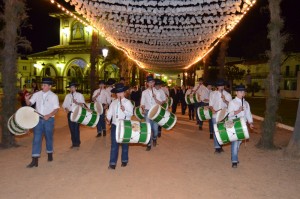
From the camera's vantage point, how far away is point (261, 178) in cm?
644

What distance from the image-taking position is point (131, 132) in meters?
A: 6.55

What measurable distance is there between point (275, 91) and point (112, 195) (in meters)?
6.12

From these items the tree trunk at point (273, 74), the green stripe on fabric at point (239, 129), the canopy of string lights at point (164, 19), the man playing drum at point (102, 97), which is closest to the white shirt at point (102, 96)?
the man playing drum at point (102, 97)

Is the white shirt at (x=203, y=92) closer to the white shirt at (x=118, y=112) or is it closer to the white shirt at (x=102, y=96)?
the white shirt at (x=102, y=96)

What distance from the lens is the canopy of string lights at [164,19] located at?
25.7ft

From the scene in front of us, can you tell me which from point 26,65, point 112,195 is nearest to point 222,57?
point 112,195

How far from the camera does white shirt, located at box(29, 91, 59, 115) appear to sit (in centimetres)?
714

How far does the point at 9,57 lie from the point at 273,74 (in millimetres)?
6843

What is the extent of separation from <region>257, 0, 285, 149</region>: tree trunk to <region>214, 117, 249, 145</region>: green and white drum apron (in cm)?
296

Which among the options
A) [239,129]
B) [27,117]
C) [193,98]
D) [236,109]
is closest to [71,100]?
[27,117]

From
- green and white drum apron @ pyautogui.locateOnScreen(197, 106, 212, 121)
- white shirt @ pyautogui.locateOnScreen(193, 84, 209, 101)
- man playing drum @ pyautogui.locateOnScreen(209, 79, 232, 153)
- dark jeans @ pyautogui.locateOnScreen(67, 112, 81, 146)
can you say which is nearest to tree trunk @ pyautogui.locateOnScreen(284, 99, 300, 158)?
man playing drum @ pyautogui.locateOnScreen(209, 79, 232, 153)

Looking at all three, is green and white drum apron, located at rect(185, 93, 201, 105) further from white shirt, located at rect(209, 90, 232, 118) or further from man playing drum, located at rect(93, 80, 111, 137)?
white shirt, located at rect(209, 90, 232, 118)

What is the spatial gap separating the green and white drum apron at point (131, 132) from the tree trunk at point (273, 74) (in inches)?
166

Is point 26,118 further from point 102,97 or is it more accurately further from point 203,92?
point 203,92
